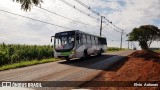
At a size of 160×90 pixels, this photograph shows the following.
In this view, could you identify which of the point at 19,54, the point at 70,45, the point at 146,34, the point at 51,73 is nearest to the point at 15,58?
the point at 19,54

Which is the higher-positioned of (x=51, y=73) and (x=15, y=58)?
(x=15, y=58)

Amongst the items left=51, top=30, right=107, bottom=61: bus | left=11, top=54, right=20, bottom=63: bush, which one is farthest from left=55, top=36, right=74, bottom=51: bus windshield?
left=11, top=54, right=20, bottom=63: bush

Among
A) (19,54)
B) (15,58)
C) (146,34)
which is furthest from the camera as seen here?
(146,34)

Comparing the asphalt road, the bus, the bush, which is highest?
the bus

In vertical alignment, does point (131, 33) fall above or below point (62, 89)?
above

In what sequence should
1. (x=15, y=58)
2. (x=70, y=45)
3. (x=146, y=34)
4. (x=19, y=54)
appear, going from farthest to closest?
1. (x=146, y=34)
2. (x=19, y=54)
3. (x=15, y=58)
4. (x=70, y=45)

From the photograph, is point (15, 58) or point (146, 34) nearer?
point (15, 58)

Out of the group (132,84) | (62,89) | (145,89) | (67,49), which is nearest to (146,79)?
(132,84)

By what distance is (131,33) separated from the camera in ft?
309

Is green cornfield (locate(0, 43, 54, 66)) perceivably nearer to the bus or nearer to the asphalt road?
the bus

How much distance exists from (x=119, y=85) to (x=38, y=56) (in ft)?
79.1

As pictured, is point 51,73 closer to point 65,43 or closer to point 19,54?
point 65,43

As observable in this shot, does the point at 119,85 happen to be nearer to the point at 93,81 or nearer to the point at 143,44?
A: the point at 93,81

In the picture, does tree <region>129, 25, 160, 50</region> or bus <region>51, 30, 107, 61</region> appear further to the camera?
tree <region>129, 25, 160, 50</region>
